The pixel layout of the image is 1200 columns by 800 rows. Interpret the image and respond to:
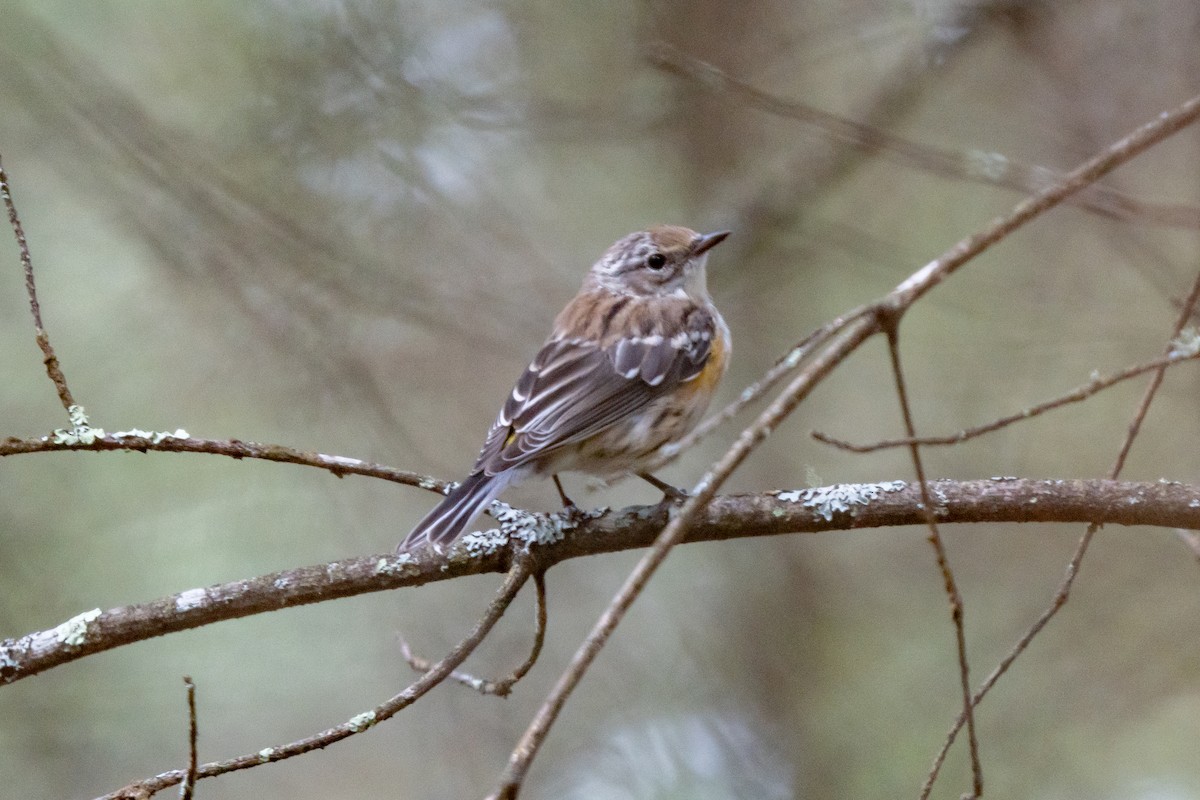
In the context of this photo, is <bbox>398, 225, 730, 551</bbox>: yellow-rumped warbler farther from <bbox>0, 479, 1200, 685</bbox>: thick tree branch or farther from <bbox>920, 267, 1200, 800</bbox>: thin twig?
<bbox>920, 267, 1200, 800</bbox>: thin twig

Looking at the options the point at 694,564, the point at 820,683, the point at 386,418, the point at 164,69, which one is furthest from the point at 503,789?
the point at 164,69

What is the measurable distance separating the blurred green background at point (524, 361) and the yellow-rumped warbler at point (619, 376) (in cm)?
115

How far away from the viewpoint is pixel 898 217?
735 cm

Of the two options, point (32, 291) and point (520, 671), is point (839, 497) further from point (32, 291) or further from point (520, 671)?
point (32, 291)

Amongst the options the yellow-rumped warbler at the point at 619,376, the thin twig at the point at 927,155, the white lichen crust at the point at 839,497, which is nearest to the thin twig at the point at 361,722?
the yellow-rumped warbler at the point at 619,376

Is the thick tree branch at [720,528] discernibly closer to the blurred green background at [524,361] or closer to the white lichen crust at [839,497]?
the white lichen crust at [839,497]

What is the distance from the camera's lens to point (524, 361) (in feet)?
22.3

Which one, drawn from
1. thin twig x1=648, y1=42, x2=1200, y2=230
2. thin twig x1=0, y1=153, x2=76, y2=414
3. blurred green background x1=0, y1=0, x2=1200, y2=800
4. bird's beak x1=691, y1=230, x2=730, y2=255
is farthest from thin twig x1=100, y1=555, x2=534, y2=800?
blurred green background x1=0, y1=0, x2=1200, y2=800

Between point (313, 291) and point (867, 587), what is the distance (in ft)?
12.4

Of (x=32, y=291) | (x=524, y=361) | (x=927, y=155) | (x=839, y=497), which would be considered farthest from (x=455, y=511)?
(x=524, y=361)

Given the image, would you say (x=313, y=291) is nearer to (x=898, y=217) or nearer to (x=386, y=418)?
(x=386, y=418)

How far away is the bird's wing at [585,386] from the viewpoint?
4.07m

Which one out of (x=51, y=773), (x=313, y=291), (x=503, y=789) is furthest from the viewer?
(x=313, y=291)

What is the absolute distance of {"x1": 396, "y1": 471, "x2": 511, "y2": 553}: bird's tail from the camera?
3.24m
